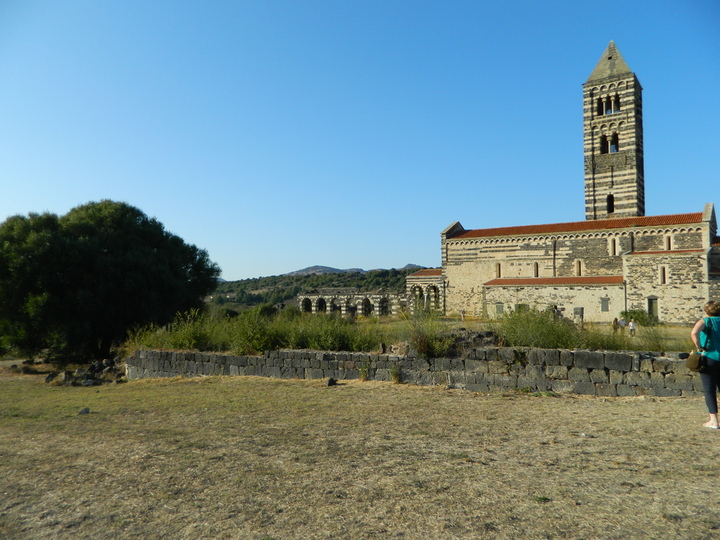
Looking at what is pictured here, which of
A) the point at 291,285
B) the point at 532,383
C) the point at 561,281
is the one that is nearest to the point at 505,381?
the point at 532,383

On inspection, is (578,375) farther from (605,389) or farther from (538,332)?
(538,332)

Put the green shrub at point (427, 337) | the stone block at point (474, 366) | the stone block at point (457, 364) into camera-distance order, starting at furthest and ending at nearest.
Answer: the green shrub at point (427, 337)
the stone block at point (457, 364)
the stone block at point (474, 366)

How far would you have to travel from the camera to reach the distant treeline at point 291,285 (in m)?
74.6

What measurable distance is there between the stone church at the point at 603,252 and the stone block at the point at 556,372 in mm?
16322

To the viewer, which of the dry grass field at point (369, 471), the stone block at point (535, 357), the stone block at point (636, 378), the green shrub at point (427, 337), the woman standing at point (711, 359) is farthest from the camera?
the green shrub at point (427, 337)

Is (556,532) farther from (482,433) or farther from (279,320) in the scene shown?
(279,320)

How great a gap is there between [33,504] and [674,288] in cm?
3230

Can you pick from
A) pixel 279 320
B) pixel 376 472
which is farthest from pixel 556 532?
pixel 279 320

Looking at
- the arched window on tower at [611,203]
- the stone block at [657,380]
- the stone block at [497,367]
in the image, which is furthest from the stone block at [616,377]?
the arched window on tower at [611,203]

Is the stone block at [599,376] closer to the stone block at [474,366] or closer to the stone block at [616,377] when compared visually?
the stone block at [616,377]

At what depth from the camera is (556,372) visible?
354 inches

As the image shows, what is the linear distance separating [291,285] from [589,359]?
83.8m

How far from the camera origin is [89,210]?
22594mm

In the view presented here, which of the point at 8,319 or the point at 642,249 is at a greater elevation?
the point at 642,249
